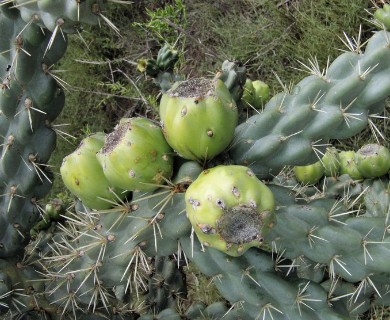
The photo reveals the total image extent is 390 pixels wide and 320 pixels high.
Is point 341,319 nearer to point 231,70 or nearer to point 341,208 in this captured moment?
point 341,208

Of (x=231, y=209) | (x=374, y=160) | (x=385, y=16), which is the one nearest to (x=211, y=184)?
(x=231, y=209)

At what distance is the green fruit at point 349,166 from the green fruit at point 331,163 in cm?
2

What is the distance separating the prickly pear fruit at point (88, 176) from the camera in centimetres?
138

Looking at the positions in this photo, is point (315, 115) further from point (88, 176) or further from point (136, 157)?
point (88, 176)

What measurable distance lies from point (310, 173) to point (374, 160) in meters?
0.21

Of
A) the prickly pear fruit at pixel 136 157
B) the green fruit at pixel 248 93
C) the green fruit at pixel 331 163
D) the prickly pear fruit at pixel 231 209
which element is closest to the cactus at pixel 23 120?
the prickly pear fruit at pixel 136 157

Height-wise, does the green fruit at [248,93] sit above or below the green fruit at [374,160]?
above

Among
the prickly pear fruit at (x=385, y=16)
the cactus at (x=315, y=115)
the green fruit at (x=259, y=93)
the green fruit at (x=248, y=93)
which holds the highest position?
the prickly pear fruit at (x=385, y=16)

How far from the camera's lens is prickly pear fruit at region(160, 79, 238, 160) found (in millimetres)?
1212

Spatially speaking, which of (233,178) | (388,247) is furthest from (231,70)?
(388,247)

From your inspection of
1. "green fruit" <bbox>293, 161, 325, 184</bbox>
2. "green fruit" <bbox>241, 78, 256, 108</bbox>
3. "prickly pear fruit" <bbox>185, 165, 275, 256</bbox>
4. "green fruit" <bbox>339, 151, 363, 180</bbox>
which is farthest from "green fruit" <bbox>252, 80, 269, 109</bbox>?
"prickly pear fruit" <bbox>185, 165, 275, 256</bbox>

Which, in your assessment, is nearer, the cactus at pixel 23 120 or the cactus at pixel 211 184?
the cactus at pixel 211 184

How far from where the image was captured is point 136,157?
1.25 metres

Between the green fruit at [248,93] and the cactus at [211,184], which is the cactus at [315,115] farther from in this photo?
the green fruit at [248,93]
